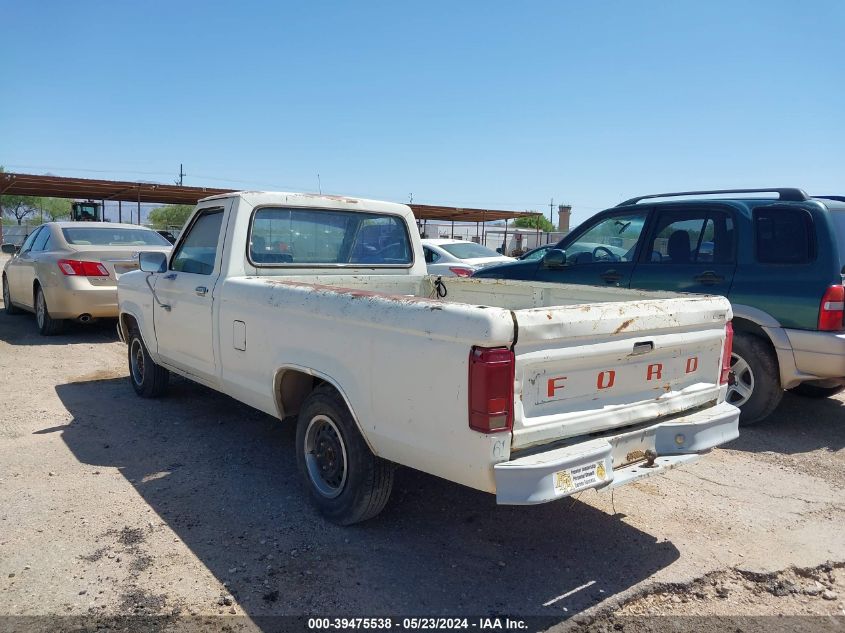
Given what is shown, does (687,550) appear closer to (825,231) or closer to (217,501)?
(217,501)

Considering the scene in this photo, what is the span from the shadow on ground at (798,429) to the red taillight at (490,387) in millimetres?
3284

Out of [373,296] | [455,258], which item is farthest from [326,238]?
[455,258]

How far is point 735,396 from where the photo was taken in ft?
18.5

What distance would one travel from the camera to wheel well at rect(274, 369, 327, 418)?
12.8 ft

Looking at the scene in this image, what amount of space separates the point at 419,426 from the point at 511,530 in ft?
3.80

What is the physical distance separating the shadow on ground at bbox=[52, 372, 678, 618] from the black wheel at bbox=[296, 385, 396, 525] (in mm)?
137

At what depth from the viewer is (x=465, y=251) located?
41.6 ft

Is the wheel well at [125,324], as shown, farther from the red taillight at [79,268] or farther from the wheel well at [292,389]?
the wheel well at [292,389]

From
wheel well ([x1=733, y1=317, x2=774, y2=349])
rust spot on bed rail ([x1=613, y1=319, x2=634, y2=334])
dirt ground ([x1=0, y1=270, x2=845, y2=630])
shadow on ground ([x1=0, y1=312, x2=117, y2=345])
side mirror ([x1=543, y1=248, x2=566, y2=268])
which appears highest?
side mirror ([x1=543, y1=248, x2=566, y2=268])

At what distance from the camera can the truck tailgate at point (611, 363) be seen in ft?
9.23

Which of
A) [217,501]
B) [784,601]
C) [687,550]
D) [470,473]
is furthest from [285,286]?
[784,601]

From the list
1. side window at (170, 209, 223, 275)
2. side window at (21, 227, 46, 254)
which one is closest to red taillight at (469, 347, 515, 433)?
side window at (170, 209, 223, 275)

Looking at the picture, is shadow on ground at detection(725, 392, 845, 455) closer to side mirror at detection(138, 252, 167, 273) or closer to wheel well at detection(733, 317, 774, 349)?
wheel well at detection(733, 317, 774, 349)

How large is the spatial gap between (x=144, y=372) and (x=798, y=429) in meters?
5.87
